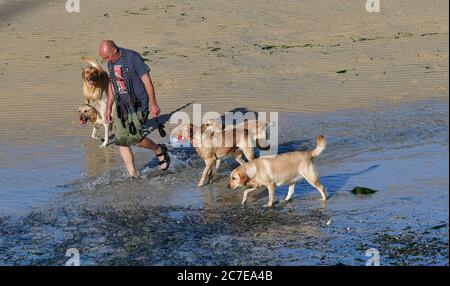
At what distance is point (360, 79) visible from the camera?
647 inches

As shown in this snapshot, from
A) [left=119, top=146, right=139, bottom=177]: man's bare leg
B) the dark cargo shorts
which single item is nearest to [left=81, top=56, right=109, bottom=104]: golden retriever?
[left=119, top=146, right=139, bottom=177]: man's bare leg

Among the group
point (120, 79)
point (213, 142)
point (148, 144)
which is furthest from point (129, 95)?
point (213, 142)

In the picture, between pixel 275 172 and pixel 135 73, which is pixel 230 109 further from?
pixel 275 172

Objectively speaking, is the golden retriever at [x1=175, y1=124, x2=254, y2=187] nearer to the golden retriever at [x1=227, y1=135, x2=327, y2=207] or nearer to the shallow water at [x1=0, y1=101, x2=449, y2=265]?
the shallow water at [x1=0, y1=101, x2=449, y2=265]

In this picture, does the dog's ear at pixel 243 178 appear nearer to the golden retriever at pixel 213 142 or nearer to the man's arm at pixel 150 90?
the golden retriever at pixel 213 142

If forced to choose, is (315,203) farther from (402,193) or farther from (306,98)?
(306,98)

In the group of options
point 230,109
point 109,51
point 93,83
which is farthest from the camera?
point 230,109

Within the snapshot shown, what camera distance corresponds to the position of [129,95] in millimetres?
10742

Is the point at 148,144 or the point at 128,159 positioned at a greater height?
the point at 148,144

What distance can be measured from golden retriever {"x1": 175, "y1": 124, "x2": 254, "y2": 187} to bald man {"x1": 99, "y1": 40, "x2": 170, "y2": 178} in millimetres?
536

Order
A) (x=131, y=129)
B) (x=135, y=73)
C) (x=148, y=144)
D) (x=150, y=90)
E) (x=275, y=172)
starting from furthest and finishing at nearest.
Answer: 1. (x=148, y=144)
2. (x=131, y=129)
3. (x=135, y=73)
4. (x=150, y=90)
5. (x=275, y=172)

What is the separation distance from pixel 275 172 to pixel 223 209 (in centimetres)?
65

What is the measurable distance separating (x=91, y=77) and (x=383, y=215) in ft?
19.3
